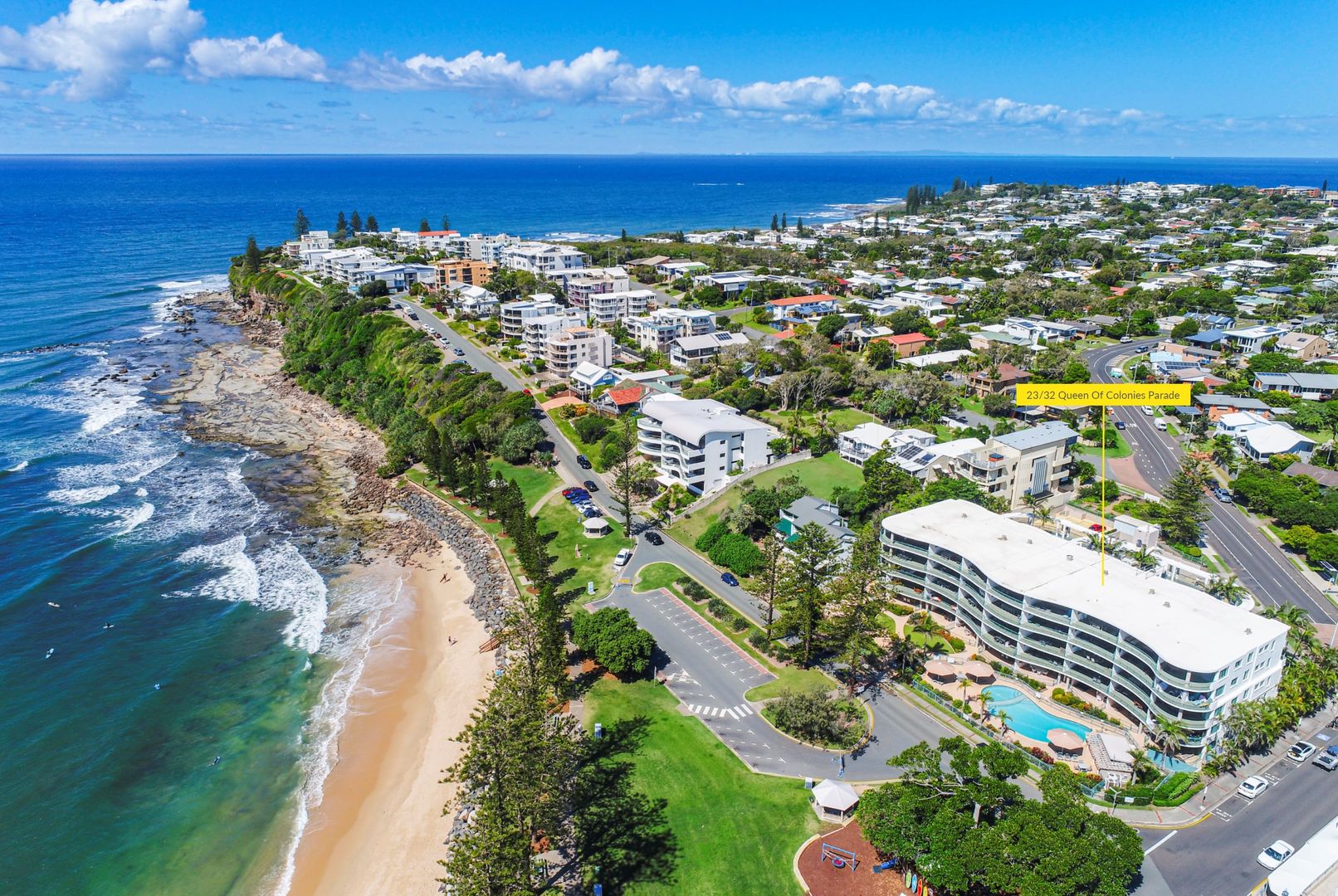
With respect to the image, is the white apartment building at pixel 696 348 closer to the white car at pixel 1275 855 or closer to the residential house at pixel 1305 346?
the residential house at pixel 1305 346

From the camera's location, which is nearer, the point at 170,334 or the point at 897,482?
the point at 897,482

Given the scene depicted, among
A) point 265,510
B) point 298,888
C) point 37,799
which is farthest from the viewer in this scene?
point 265,510

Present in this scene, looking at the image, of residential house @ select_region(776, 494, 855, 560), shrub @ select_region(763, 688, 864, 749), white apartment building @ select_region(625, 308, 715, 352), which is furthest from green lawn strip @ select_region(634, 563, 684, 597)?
white apartment building @ select_region(625, 308, 715, 352)

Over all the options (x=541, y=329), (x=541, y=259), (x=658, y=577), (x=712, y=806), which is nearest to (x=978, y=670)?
(x=712, y=806)

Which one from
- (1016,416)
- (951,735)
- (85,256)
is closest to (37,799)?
(951,735)

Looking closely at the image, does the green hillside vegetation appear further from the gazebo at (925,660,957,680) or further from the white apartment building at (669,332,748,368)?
the gazebo at (925,660,957,680)

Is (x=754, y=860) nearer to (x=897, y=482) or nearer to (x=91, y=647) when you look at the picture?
(x=897, y=482)
